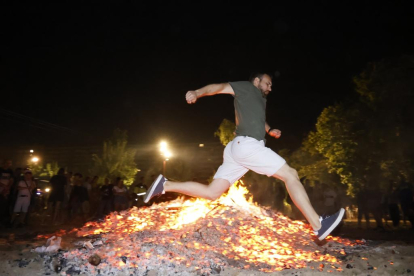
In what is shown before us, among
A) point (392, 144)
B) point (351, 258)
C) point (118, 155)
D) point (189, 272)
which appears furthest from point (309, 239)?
point (118, 155)

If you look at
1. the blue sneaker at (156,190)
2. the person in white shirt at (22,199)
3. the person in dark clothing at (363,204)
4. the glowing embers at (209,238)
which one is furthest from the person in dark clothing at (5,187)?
the person in dark clothing at (363,204)

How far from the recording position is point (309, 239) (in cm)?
633

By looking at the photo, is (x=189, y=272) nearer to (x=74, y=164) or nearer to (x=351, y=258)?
(x=351, y=258)

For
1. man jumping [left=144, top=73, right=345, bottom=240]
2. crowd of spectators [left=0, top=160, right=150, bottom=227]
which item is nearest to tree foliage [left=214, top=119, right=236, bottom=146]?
crowd of spectators [left=0, top=160, right=150, bottom=227]

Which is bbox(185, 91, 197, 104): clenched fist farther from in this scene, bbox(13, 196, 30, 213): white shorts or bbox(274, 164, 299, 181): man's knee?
bbox(13, 196, 30, 213): white shorts

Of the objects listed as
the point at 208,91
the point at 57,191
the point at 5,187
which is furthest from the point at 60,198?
the point at 208,91

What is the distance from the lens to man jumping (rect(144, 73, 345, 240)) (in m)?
4.35

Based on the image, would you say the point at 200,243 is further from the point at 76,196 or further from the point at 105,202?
the point at 76,196

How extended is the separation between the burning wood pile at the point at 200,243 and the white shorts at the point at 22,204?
12.1 ft

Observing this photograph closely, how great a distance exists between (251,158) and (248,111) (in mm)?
587

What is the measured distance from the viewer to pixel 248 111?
14.9ft

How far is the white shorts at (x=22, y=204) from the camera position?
9.81m

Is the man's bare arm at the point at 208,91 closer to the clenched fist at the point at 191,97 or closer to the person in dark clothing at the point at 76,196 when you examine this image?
the clenched fist at the point at 191,97

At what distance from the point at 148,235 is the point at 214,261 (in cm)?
126
